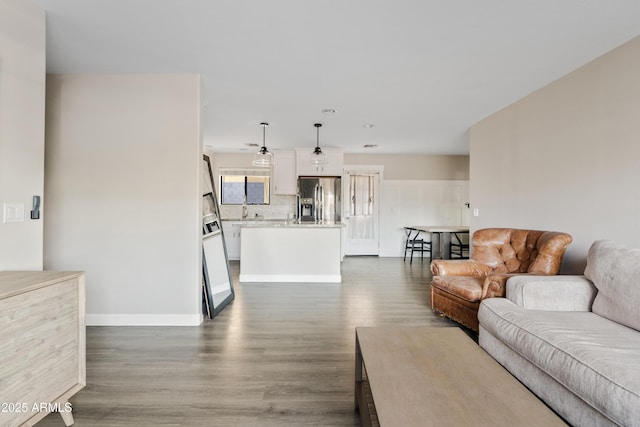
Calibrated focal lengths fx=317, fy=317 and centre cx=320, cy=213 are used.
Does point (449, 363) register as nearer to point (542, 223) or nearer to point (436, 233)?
point (542, 223)

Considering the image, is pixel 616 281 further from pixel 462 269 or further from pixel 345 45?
pixel 345 45

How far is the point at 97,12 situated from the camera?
2154 mm

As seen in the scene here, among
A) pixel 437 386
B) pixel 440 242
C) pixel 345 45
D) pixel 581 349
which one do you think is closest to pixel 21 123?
pixel 345 45

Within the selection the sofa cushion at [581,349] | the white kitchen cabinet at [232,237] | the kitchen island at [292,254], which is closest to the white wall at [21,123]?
the sofa cushion at [581,349]

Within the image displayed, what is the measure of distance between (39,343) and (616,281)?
323 centimetres

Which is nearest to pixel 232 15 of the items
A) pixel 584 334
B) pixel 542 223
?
pixel 584 334

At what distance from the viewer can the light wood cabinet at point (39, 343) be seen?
1.33 meters

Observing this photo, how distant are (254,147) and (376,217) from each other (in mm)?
3256

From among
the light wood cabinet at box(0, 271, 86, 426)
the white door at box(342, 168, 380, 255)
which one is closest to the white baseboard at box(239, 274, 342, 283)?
the white door at box(342, 168, 380, 255)

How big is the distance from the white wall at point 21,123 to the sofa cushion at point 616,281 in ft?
12.0

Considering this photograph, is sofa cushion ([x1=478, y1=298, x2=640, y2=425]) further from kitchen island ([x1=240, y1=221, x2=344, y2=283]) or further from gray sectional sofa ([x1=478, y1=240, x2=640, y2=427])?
kitchen island ([x1=240, y1=221, x2=344, y2=283])

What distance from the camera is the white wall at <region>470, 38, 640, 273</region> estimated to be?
8.11 ft

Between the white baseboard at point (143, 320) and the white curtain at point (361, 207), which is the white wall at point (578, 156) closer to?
the white curtain at point (361, 207)

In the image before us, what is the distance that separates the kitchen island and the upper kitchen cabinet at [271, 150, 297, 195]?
2.14 metres
